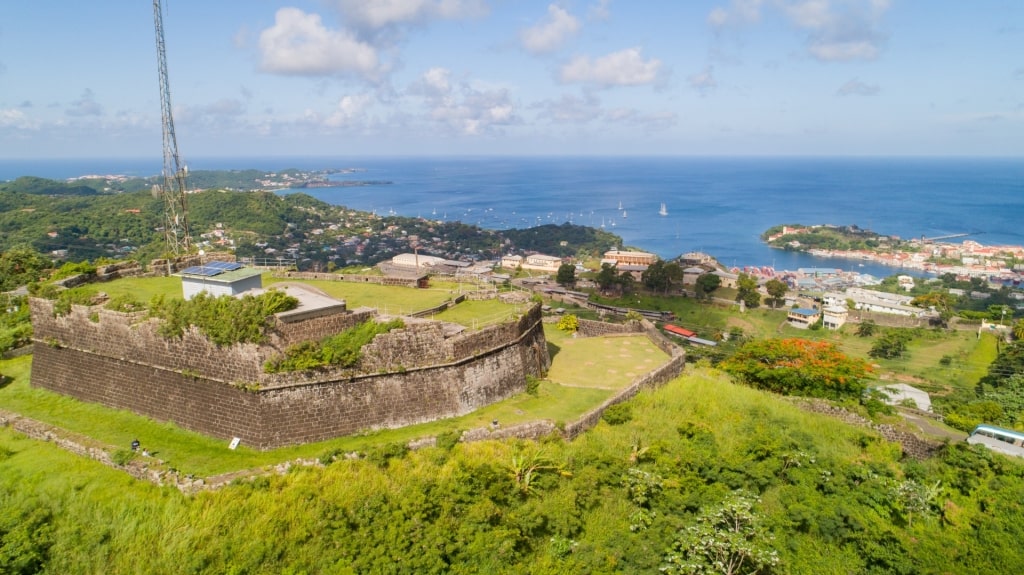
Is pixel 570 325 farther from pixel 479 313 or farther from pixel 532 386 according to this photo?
pixel 532 386

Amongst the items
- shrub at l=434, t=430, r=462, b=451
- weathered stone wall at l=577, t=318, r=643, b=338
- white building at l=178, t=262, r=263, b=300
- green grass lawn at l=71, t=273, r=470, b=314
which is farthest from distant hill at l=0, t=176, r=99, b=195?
shrub at l=434, t=430, r=462, b=451

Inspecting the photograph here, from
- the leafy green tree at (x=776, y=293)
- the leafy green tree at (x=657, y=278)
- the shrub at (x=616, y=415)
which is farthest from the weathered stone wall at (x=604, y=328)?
the leafy green tree at (x=776, y=293)

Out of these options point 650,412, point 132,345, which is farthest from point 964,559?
point 132,345

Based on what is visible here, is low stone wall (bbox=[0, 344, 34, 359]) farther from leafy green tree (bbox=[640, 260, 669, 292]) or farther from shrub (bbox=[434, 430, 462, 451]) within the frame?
leafy green tree (bbox=[640, 260, 669, 292])

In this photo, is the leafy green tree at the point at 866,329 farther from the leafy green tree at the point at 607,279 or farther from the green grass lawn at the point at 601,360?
the green grass lawn at the point at 601,360

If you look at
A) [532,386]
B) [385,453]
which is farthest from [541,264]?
[385,453]
